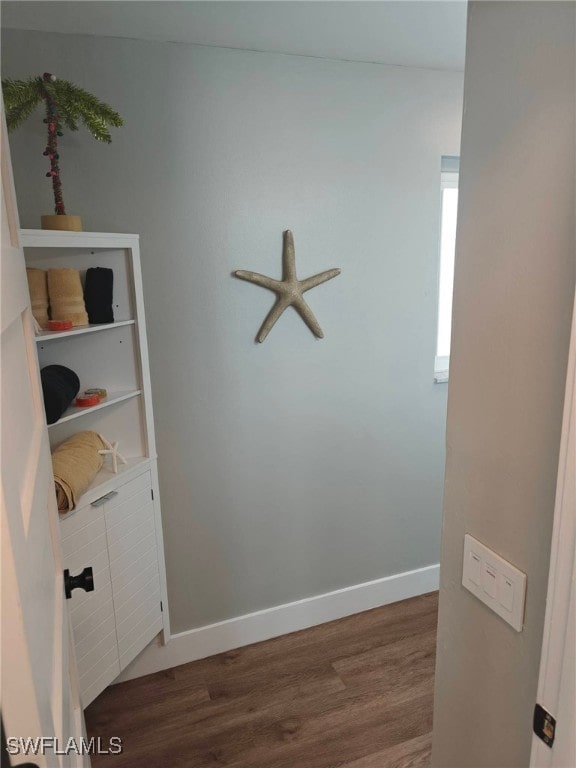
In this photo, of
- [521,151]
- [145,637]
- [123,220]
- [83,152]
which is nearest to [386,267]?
[123,220]

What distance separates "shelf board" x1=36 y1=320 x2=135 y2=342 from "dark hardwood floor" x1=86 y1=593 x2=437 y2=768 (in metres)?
1.51

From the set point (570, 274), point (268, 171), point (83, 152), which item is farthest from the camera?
point (268, 171)

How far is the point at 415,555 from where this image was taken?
2.71m

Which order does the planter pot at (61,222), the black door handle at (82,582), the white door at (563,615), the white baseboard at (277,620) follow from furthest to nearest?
the white baseboard at (277,620)
the planter pot at (61,222)
the black door handle at (82,582)
the white door at (563,615)

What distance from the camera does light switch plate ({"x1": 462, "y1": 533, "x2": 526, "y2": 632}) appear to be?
0.94 meters

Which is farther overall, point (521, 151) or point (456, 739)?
point (456, 739)

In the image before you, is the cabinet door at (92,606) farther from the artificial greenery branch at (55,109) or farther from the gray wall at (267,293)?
the artificial greenery branch at (55,109)

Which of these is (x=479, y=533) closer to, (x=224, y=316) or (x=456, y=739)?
(x=456, y=739)

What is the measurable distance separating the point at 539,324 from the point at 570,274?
0.31 feet

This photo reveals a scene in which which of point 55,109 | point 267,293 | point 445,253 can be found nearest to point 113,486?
point 267,293

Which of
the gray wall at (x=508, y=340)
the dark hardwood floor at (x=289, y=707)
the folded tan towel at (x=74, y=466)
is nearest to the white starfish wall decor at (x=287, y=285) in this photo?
the folded tan towel at (x=74, y=466)

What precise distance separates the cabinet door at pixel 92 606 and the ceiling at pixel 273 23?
1589 mm

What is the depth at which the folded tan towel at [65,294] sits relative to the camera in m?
1.69

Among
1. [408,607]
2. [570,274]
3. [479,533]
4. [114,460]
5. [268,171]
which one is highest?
[268,171]
